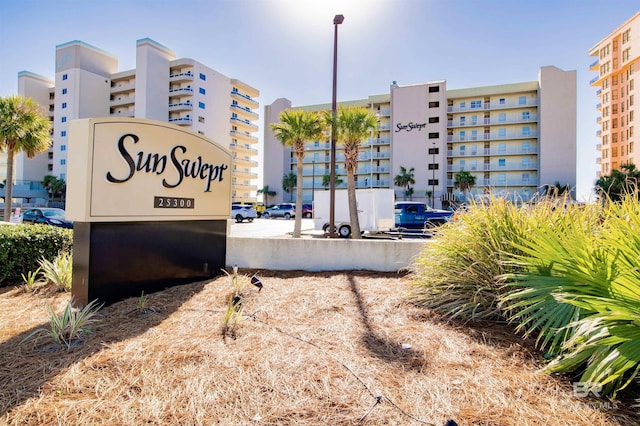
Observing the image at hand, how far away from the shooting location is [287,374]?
9.05ft

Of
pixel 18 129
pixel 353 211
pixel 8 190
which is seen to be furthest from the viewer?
pixel 18 129

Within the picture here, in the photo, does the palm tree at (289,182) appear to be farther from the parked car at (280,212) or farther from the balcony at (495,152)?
the balcony at (495,152)

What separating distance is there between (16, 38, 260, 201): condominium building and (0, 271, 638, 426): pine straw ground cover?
178ft

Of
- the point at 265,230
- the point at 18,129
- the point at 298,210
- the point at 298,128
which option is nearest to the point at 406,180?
the point at 265,230

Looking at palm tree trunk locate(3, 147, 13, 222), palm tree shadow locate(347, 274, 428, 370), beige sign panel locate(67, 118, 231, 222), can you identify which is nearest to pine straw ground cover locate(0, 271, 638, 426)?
palm tree shadow locate(347, 274, 428, 370)

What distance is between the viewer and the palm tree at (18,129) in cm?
1692

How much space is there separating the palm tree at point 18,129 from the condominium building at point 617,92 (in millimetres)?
68119

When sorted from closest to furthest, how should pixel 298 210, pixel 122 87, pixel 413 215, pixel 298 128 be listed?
pixel 298 128 → pixel 298 210 → pixel 413 215 → pixel 122 87

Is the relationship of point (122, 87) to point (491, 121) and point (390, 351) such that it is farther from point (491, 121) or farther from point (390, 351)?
point (390, 351)

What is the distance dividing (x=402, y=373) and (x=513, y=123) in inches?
2419

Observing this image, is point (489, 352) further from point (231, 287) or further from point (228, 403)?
point (231, 287)

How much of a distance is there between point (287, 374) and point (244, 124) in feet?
212

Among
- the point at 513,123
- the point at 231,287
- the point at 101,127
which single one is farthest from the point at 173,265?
the point at 513,123

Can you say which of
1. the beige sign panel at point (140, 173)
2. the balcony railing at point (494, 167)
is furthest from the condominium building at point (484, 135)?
the beige sign panel at point (140, 173)
